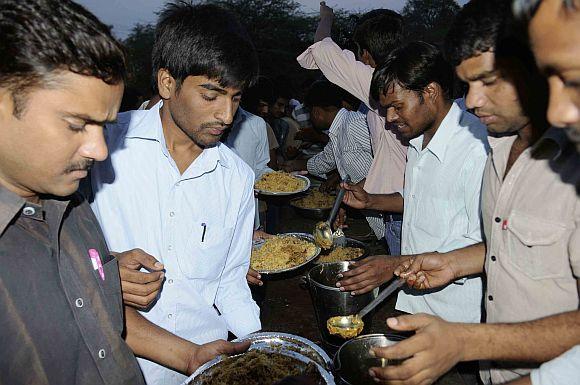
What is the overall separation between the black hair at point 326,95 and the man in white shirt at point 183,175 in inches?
167

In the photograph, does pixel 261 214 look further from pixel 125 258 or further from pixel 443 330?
pixel 443 330

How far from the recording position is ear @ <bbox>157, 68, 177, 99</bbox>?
7.48ft

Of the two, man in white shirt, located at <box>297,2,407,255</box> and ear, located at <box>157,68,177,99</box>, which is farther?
man in white shirt, located at <box>297,2,407,255</box>

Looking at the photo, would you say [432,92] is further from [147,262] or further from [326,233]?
[147,262]

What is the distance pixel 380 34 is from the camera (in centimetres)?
463

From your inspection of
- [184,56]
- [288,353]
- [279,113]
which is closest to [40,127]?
[184,56]

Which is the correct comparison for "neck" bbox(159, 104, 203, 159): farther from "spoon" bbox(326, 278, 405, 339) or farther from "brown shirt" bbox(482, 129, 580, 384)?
"brown shirt" bbox(482, 129, 580, 384)

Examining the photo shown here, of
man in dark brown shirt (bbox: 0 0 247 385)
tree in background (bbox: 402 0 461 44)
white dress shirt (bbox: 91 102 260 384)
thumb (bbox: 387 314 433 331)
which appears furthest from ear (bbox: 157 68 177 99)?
tree in background (bbox: 402 0 461 44)

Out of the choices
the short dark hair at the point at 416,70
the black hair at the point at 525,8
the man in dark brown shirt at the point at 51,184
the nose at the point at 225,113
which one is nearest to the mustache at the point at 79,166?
the man in dark brown shirt at the point at 51,184

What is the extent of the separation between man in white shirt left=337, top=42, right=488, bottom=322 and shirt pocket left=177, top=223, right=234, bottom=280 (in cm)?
102

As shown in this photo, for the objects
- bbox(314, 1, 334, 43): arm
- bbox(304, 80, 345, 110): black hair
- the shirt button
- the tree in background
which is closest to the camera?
the shirt button

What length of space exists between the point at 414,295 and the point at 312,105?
4.22 m

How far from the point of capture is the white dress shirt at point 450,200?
287cm

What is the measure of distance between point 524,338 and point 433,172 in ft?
5.36
